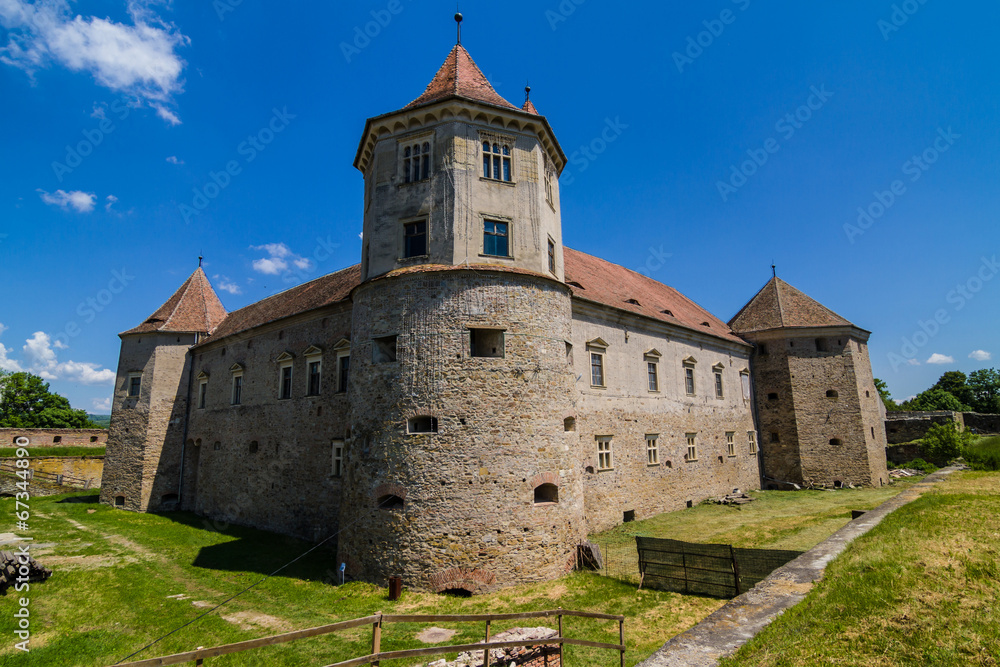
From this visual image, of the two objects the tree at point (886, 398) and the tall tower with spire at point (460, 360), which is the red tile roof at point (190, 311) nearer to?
the tall tower with spire at point (460, 360)

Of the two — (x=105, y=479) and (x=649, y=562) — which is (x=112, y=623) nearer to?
(x=649, y=562)

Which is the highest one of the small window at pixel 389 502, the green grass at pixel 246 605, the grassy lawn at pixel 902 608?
the small window at pixel 389 502

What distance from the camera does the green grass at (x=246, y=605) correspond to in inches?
400

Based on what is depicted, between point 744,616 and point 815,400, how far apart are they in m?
27.4

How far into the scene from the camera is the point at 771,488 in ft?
99.7

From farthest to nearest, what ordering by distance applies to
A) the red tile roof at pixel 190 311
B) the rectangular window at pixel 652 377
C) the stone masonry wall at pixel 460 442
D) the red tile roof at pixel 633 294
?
the red tile roof at pixel 190 311 < the rectangular window at pixel 652 377 < the red tile roof at pixel 633 294 < the stone masonry wall at pixel 460 442

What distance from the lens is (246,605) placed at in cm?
1319

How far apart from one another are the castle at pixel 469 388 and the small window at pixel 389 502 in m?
0.19

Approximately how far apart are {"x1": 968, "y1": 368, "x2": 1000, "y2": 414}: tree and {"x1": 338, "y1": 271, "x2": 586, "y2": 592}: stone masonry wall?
79066 mm

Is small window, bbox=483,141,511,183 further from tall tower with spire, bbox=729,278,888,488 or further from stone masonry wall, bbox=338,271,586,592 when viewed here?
tall tower with spire, bbox=729,278,888,488

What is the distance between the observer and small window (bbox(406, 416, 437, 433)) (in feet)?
46.4

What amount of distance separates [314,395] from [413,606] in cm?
1144

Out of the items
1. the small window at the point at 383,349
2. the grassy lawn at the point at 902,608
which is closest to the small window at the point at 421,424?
the small window at the point at 383,349

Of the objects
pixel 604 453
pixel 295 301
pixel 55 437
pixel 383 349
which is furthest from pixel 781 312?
pixel 55 437
